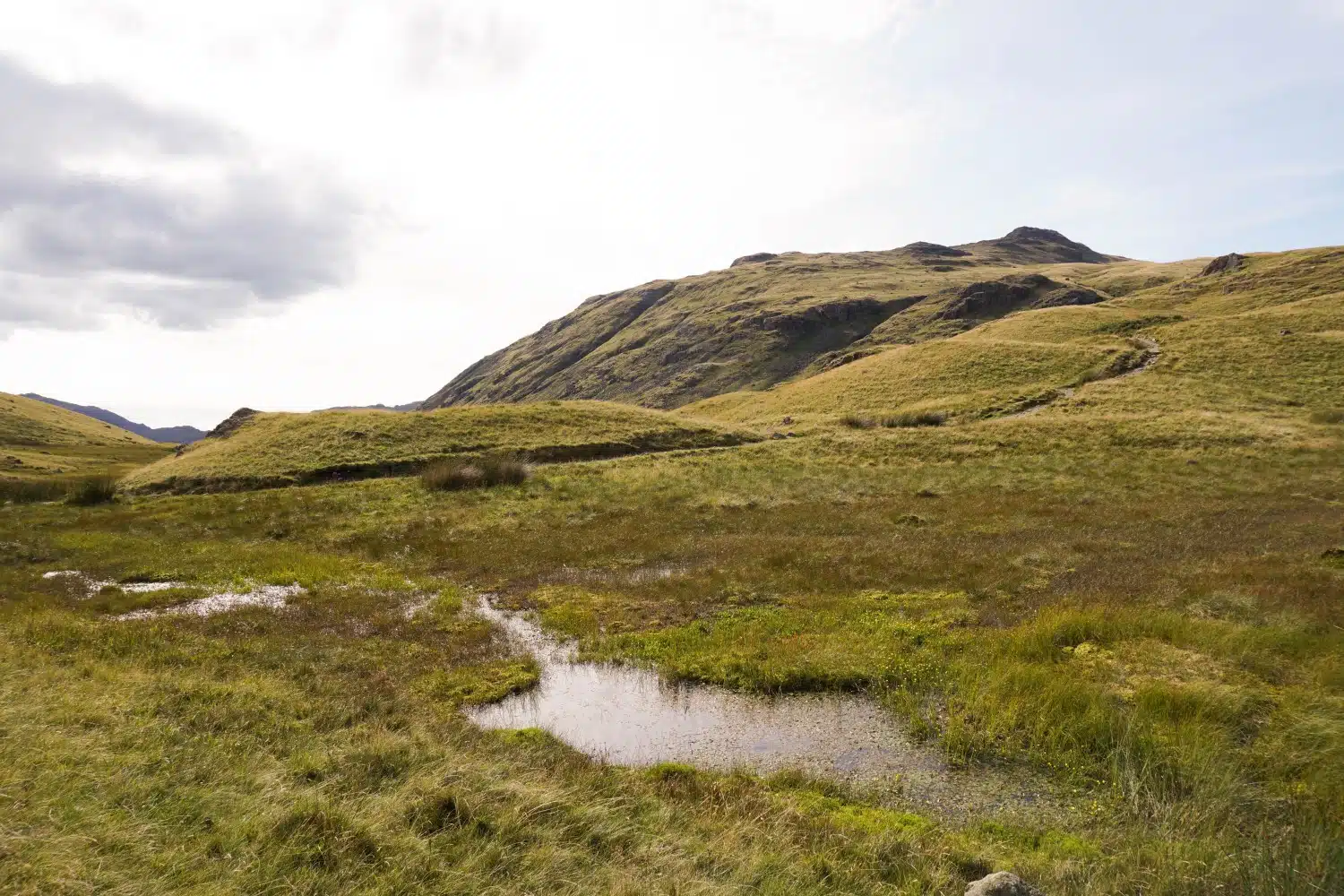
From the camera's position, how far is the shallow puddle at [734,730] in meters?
10.5

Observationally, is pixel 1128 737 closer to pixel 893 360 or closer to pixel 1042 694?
pixel 1042 694

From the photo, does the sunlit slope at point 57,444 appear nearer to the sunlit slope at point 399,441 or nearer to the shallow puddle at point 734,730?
the sunlit slope at point 399,441

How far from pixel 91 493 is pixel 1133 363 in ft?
293

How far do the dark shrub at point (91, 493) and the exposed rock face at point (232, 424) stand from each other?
825 inches

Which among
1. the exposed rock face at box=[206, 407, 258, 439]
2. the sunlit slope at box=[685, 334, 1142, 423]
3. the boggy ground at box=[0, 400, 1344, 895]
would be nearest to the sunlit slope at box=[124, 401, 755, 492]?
the exposed rock face at box=[206, 407, 258, 439]

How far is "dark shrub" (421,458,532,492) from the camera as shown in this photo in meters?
39.9

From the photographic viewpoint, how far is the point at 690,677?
49.7 feet

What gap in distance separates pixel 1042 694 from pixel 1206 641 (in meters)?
5.00

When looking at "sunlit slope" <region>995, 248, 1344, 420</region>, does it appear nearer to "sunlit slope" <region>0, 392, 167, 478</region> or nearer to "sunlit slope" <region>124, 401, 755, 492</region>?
"sunlit slope" <region>124, 401, 755, 492</region>

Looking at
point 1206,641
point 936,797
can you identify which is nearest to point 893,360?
point 1206,641

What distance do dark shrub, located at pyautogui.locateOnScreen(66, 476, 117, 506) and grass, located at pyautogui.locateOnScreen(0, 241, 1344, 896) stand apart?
3.08 m

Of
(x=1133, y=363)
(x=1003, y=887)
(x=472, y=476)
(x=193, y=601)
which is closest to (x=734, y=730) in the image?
(x=1003, y=887)

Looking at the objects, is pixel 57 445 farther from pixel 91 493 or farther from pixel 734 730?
pixel 734 730

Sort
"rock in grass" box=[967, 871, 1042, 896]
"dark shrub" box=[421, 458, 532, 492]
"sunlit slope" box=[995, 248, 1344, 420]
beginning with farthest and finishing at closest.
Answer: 1. "sunlit slope" box=[995, 248, 1344, 420]
2. "dark shrub" box=[421, 458, 532, 492]
3. "rock in grass" box=[967, 871, 1042, 896]
